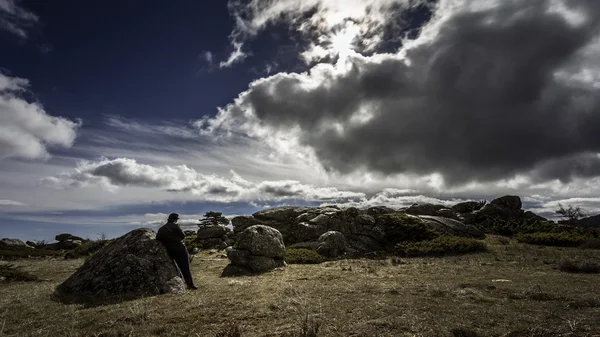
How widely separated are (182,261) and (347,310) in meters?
7.62

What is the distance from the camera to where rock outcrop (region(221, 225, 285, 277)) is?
16672mm

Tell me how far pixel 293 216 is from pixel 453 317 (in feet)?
88.5

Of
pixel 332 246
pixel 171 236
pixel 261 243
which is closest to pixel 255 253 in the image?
pixel 261 243

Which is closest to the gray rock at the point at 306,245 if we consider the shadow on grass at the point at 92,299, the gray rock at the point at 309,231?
the gray rock at the point at 309,231

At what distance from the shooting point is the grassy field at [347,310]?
608cm

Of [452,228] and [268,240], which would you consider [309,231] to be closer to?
[268,240]

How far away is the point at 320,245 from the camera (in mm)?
22312

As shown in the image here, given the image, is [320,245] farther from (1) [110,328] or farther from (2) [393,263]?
(1) [110,328]

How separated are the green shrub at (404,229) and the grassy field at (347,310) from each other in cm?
1318

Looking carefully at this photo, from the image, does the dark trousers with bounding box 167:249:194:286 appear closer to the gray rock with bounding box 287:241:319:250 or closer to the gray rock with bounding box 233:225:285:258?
the gray rock with bounding box 233:225:285:258

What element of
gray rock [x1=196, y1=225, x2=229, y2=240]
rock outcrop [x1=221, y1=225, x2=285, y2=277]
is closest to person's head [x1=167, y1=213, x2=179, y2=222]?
rock outcrop [x1=221, y1=225, x2=285, y2=277]

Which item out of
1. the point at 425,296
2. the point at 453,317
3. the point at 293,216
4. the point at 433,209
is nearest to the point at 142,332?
the point at 453,317

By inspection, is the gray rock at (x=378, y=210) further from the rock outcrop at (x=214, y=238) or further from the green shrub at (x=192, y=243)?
the green shrub at (x=192, y=243)

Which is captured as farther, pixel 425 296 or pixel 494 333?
pixel 425 296
